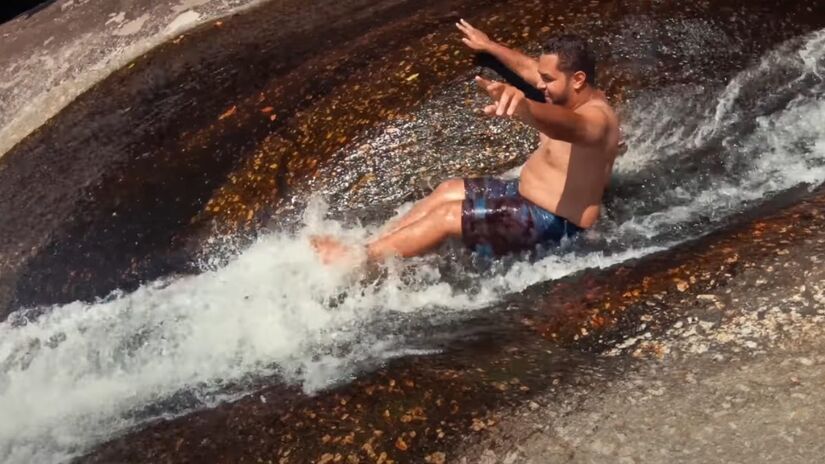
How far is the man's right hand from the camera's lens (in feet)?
16.0

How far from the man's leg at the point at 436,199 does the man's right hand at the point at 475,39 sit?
3.08 feet

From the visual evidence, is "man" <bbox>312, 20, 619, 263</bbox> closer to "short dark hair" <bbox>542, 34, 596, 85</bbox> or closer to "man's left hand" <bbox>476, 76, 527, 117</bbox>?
"short dark hair" <bbox>542, 34, 596, 85</bbox>

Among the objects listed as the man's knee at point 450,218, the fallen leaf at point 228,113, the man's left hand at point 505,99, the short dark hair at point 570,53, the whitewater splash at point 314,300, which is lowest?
the whitewater splash at point 314,300

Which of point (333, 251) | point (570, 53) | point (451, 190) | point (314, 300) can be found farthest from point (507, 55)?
point (314, 300)

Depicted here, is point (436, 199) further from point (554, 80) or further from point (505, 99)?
point (505, 99)

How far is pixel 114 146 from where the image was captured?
564 cm

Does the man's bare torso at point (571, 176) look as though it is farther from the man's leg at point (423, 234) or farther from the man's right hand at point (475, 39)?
the man's right hand at point (475, 39)

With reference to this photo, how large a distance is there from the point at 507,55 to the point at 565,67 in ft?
3.98

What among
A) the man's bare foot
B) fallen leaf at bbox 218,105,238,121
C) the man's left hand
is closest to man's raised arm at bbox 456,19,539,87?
the man's bare foot

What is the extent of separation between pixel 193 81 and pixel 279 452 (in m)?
3.74

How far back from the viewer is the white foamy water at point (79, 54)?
6273mm

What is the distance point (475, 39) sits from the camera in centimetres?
491

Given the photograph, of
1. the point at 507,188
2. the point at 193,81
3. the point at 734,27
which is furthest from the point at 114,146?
the point at 734,27

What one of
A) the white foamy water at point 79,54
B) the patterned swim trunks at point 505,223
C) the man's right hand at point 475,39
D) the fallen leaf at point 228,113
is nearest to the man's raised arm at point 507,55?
the man's right hand at point 475,39
